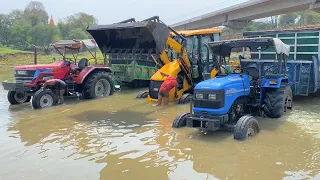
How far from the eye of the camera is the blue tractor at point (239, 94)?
6133mm

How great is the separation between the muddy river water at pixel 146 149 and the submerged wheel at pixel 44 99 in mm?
943

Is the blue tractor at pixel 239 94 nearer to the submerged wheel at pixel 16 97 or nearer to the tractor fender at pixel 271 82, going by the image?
the tractor fender at pixel 271 82

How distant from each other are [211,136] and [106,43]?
656 cm

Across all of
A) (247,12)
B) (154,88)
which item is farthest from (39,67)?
(247,12)

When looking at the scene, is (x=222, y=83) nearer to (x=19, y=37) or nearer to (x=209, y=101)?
(x=209, y=101)

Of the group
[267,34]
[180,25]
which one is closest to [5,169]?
[267,34]

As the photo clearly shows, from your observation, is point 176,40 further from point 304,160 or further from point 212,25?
point 212,25

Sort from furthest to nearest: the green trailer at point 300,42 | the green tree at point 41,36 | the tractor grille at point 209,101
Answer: the green tree at point 41,36, the green trailer at point 300,42, the tractor grille at point 209,101

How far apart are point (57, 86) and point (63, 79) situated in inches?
29.9

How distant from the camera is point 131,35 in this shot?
1081cm

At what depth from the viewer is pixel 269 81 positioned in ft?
23.7

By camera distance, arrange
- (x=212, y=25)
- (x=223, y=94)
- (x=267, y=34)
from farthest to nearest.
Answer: (x=212, y=25) → (x=267, y=34) → (x=223, y=94)

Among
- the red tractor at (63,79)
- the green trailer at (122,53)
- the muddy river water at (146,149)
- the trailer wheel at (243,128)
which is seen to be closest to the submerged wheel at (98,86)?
the red tractor at (63,79)

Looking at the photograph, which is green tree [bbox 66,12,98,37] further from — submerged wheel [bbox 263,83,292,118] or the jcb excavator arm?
submerged wheel [bbox 263,83,292,118]
